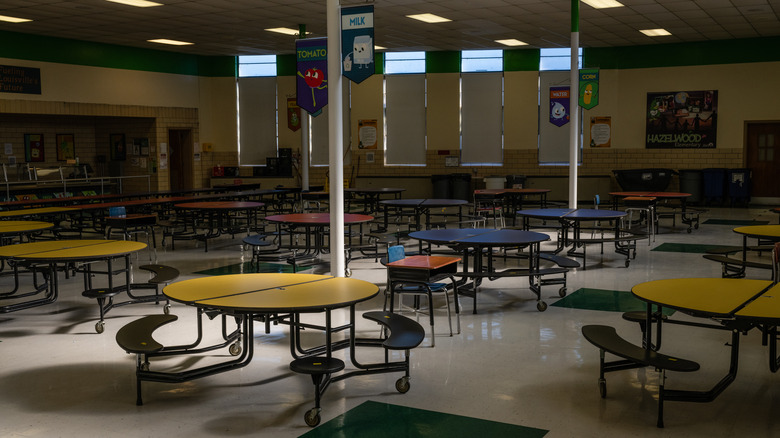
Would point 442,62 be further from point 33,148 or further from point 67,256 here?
point 67,256

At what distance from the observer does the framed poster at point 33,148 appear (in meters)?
16.6

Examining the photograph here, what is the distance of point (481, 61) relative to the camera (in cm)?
1945

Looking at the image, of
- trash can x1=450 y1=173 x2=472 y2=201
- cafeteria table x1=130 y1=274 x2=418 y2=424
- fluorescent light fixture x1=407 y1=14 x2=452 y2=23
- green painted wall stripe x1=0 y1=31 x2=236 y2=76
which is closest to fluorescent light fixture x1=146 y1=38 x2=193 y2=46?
green painted wall stripe x1=0 y1=31 x2=236 y2=76

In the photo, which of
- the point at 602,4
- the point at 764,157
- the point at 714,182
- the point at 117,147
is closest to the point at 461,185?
the point at 714,182

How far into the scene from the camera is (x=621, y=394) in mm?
4598

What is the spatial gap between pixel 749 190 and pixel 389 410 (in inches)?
624

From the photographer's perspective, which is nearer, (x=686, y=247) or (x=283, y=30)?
(x=686, y=247)

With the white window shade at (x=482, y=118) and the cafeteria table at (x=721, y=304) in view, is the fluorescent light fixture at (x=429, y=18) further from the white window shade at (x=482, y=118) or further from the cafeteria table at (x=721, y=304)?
the cafeteria table at (x=721, y=304)

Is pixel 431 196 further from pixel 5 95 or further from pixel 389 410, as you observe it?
pixel 389 410

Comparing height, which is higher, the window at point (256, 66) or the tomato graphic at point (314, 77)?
the window at point (256, 66)

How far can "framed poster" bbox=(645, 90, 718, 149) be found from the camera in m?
18.1

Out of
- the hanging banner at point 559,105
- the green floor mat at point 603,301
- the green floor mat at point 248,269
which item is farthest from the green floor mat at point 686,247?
the green floor mat at point 248,269

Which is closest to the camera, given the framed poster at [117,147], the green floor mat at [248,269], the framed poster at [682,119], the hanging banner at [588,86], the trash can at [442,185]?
the green floor mat at [248,269]

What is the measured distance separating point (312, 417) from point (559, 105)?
10.0 metres
